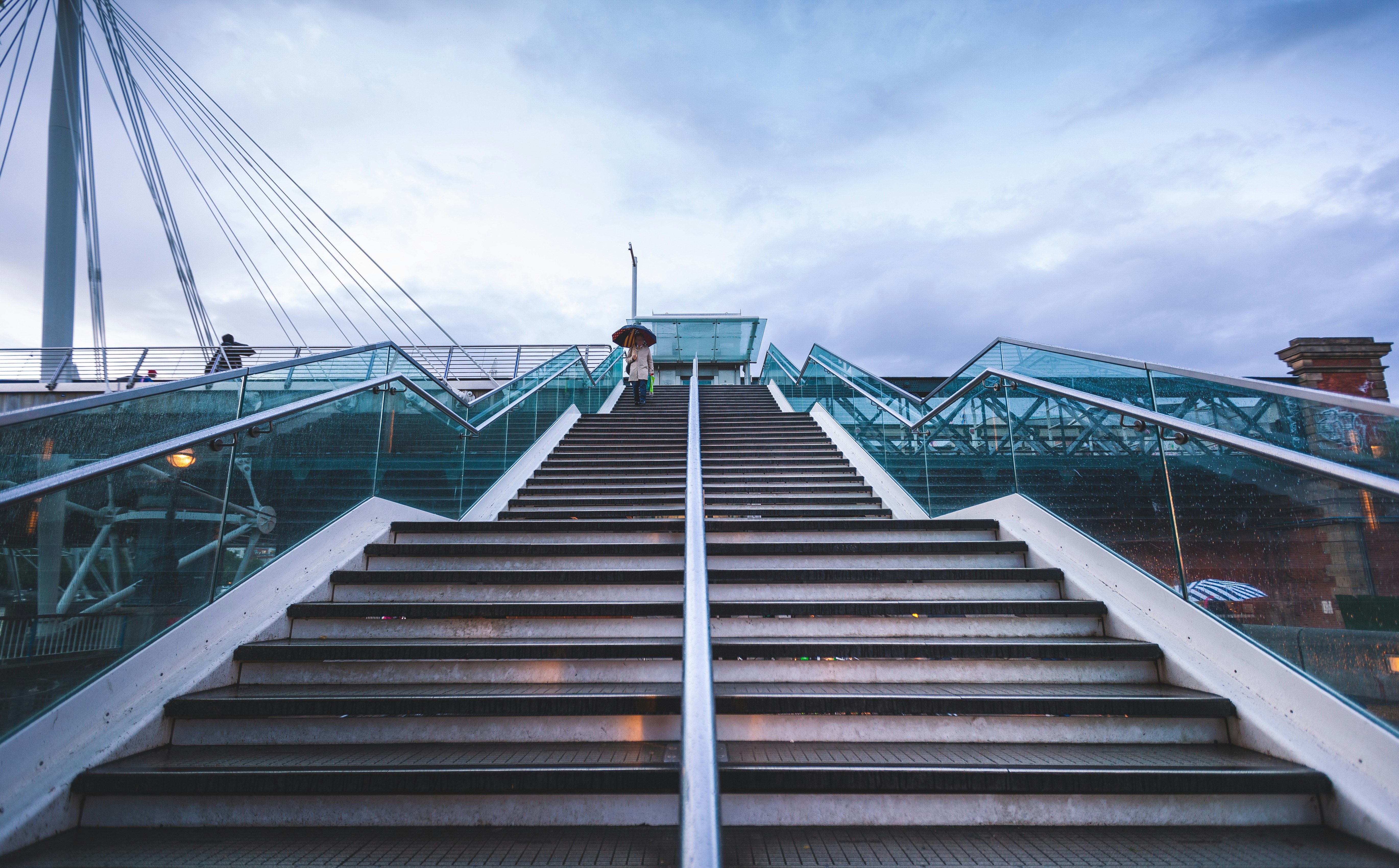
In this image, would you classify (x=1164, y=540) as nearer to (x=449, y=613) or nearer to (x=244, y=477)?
(x=449, y=613)

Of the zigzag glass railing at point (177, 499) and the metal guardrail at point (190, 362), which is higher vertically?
the metal guardrail at point (190, 362)

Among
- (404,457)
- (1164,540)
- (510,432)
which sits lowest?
(1164,540)

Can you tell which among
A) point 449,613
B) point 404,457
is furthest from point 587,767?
point 404,457

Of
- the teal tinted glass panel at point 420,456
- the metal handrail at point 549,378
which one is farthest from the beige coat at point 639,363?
the teal tinted glass panel at point 420,456

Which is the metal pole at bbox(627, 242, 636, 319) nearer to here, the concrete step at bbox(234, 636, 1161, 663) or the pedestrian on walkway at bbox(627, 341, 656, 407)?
the pedestrian on walkway at bbox(627, 341, 656, 407)

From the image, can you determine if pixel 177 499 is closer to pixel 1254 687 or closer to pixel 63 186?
pixel 1254 687

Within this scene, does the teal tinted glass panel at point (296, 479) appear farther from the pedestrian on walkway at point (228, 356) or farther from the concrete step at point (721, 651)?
the pedestrian on walkway at point (228, 356)

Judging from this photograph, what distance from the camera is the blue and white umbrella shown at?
224 cm

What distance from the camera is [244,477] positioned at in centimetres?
277

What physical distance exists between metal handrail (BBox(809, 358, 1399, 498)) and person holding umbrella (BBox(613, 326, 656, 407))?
6.33 meters

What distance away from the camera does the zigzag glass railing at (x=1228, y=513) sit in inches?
72.0

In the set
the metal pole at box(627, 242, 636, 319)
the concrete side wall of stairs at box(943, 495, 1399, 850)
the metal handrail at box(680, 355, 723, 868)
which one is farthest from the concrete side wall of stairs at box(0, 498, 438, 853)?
the metal pole at box(627, 242, 636, 319)

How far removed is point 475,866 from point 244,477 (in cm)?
216

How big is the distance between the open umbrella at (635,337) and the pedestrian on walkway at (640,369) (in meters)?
0.04
